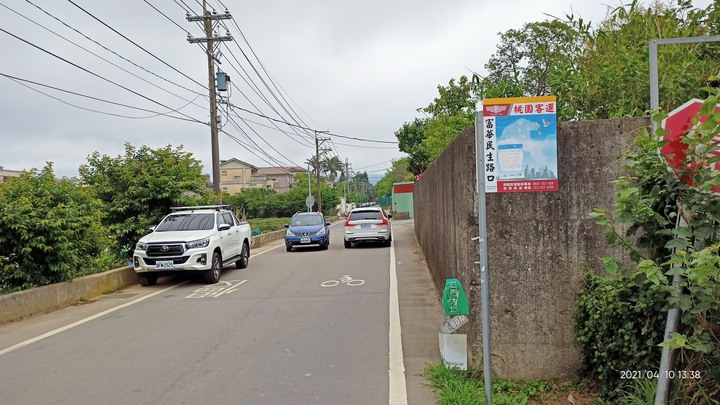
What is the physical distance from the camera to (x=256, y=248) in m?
21.1

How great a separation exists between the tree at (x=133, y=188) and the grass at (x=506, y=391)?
11037mm

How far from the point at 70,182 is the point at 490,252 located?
9.11 meters

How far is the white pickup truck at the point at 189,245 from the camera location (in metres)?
10.1

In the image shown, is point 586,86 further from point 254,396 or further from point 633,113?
point 254,396

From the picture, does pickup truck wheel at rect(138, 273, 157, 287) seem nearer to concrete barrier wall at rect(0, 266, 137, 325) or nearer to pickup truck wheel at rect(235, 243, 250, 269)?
concrete barrier wall at rect(0, 266, 137, 325)

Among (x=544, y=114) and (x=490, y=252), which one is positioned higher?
(x=544, y=114)

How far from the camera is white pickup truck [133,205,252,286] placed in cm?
1012

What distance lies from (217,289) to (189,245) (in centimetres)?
113

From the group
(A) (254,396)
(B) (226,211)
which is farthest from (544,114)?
(B) (226,211)

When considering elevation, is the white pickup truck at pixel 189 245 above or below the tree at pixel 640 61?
below

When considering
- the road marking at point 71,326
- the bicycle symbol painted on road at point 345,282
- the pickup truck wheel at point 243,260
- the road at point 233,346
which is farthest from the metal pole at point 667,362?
the pickup truck wheel at point 243,260

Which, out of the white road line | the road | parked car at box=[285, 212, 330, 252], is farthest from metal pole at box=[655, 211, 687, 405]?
parked car at box=[285, 212, 330, 252]
